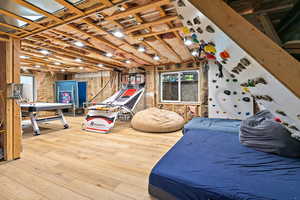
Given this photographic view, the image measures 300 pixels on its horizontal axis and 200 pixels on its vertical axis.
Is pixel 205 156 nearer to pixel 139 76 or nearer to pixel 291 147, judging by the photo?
pixel 291 147

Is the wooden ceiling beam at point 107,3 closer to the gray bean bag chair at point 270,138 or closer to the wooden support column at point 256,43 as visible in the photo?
the wooden support column at point 256,43

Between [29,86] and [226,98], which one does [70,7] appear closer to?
[226,98]

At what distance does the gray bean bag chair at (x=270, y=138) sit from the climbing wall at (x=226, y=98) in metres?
2.43

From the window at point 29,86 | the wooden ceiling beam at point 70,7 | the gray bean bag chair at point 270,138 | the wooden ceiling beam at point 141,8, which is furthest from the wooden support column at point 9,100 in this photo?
the window at point 29,86

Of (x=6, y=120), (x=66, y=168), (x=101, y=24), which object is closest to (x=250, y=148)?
(x=66, y=168)

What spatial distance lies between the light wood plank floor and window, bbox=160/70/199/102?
2701 millimetres

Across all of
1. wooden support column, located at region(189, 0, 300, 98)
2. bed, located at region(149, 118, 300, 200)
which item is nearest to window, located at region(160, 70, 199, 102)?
bed, located at region(149, 118, 300, 200)

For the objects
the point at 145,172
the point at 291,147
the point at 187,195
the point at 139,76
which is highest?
the point at 139,76

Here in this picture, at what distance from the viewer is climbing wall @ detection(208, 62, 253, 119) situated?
3937 millimetres

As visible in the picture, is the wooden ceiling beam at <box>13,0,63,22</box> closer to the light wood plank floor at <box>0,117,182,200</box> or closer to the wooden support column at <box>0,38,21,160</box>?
the wooden support column at <box>0,38,21,160</box>

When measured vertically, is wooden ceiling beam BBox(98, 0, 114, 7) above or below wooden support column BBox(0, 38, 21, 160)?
above

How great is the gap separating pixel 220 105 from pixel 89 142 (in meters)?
3.94

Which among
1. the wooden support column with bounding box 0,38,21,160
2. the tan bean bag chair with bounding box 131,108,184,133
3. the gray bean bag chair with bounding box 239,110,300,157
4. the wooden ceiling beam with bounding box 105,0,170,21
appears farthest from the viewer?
the tan bean bag chair with bounding box 131,108,184,133

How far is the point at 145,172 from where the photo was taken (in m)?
1.93
